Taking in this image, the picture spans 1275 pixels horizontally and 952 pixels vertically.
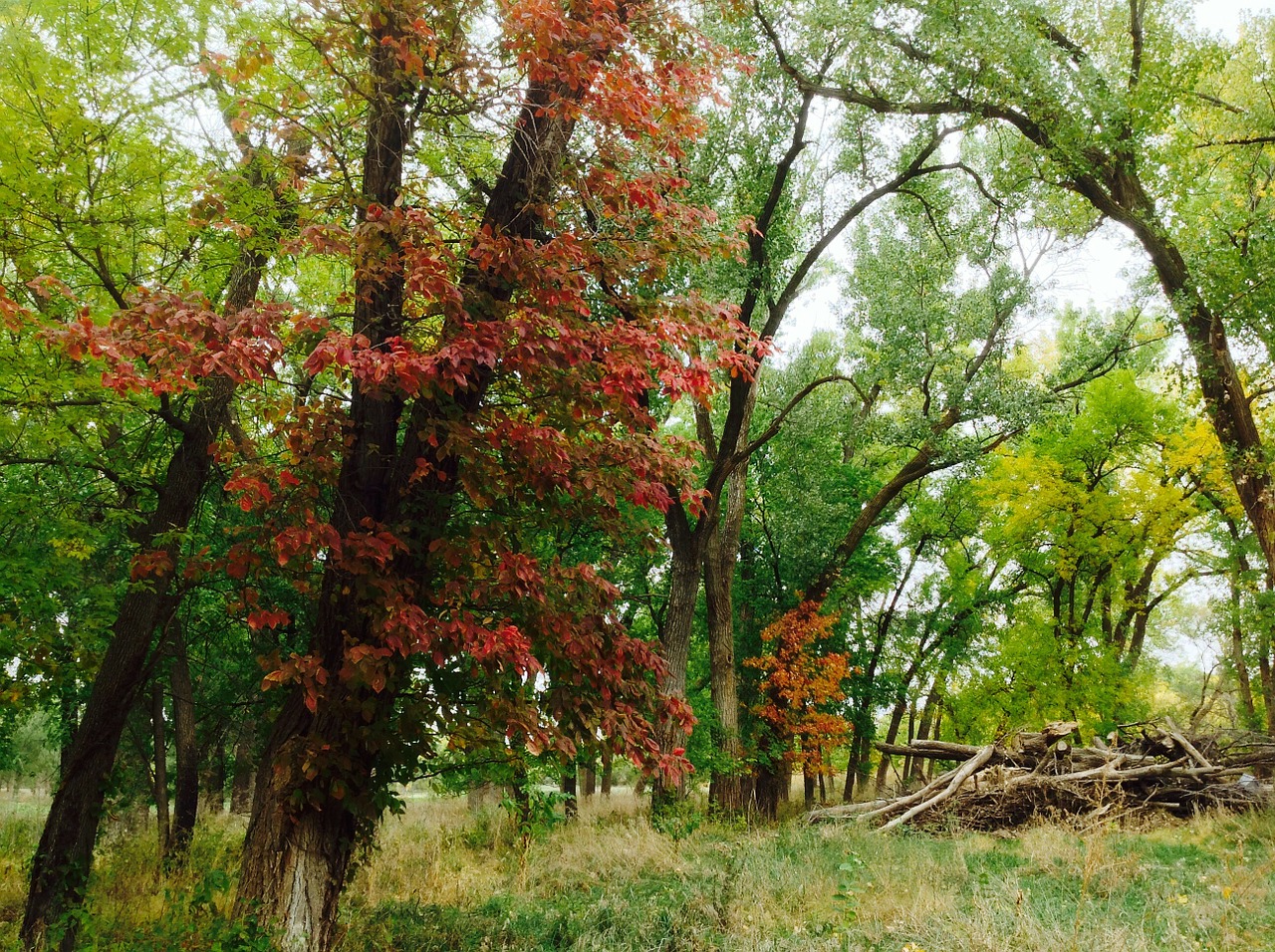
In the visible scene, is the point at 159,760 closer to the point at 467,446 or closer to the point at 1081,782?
the point at 467,446

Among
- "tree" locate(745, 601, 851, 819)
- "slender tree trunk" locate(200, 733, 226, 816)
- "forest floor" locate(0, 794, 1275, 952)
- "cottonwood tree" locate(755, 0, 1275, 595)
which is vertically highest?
"cottonwood tree" locate(755, 0, 1275, 595)

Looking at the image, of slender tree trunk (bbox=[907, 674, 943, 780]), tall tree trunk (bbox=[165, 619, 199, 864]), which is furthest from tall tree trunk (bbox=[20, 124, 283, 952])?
slender tree trunk (bbox=[907, 674, 943, 780])

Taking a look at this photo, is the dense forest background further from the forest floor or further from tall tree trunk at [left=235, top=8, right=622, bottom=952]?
the forest floor

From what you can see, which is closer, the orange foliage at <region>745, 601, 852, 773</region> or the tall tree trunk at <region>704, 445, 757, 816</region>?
the tall tree trunk at <region>704, 445, 757, 816</region>

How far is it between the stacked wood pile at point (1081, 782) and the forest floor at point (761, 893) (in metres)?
0.83

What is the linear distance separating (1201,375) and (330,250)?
38.6ft

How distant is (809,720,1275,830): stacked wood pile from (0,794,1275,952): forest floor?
→ 2.73ft

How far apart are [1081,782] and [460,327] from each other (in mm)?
11573

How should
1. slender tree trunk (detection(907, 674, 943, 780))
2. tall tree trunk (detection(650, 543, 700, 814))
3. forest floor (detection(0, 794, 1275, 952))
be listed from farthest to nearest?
1. slender tree trunk (detection(907, 674, 943, 780))
2. tall tree trunk (detection(650, 543, 700, 814))
3. forest floor (detection(0, 794, 1275, 952))

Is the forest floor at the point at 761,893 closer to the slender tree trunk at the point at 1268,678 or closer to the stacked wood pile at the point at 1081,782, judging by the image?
the stacked wood pile at the point at 1081,782

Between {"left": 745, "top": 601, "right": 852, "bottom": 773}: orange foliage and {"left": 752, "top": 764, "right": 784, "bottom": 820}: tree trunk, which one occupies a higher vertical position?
{"left": 745, "top": 601, "right": 852, "bottom": 773}: orange foliage

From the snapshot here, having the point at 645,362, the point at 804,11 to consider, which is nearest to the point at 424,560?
the point at 645,362

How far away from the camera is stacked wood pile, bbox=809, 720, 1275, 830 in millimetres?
11336

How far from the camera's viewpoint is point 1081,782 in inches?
453
